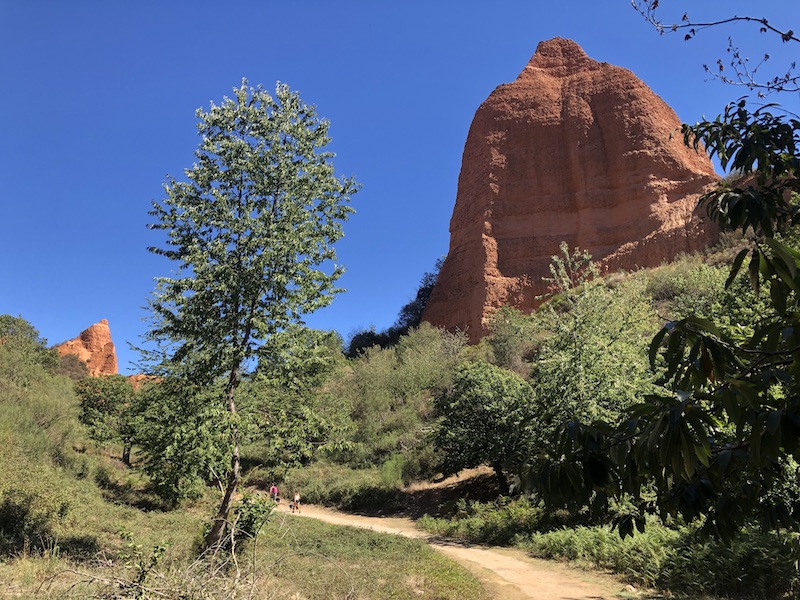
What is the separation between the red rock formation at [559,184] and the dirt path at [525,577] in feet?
101

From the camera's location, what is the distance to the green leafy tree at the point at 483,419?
635 inches

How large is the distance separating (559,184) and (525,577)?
42.6 m

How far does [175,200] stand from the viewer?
8.66 meters

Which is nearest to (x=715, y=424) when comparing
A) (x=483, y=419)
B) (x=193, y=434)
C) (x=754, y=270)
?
(x=754, y=270)

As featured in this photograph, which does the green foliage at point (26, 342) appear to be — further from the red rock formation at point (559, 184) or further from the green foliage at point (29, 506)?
the red rock formation at point (559, 184)

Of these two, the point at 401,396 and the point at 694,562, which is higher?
the point at 401,396

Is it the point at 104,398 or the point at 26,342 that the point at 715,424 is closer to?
the point at 104,398

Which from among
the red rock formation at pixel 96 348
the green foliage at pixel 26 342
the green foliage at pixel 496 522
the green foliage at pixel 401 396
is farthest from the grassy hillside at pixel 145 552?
the red rock formation at pixel 96 348

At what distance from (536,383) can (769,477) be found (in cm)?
1295

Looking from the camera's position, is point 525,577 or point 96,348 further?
point 96,348

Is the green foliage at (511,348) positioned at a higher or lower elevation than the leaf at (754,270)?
higher

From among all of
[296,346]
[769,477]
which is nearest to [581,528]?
[296,346]

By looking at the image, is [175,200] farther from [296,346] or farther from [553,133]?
[553,133]

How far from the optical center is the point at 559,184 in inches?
1821
